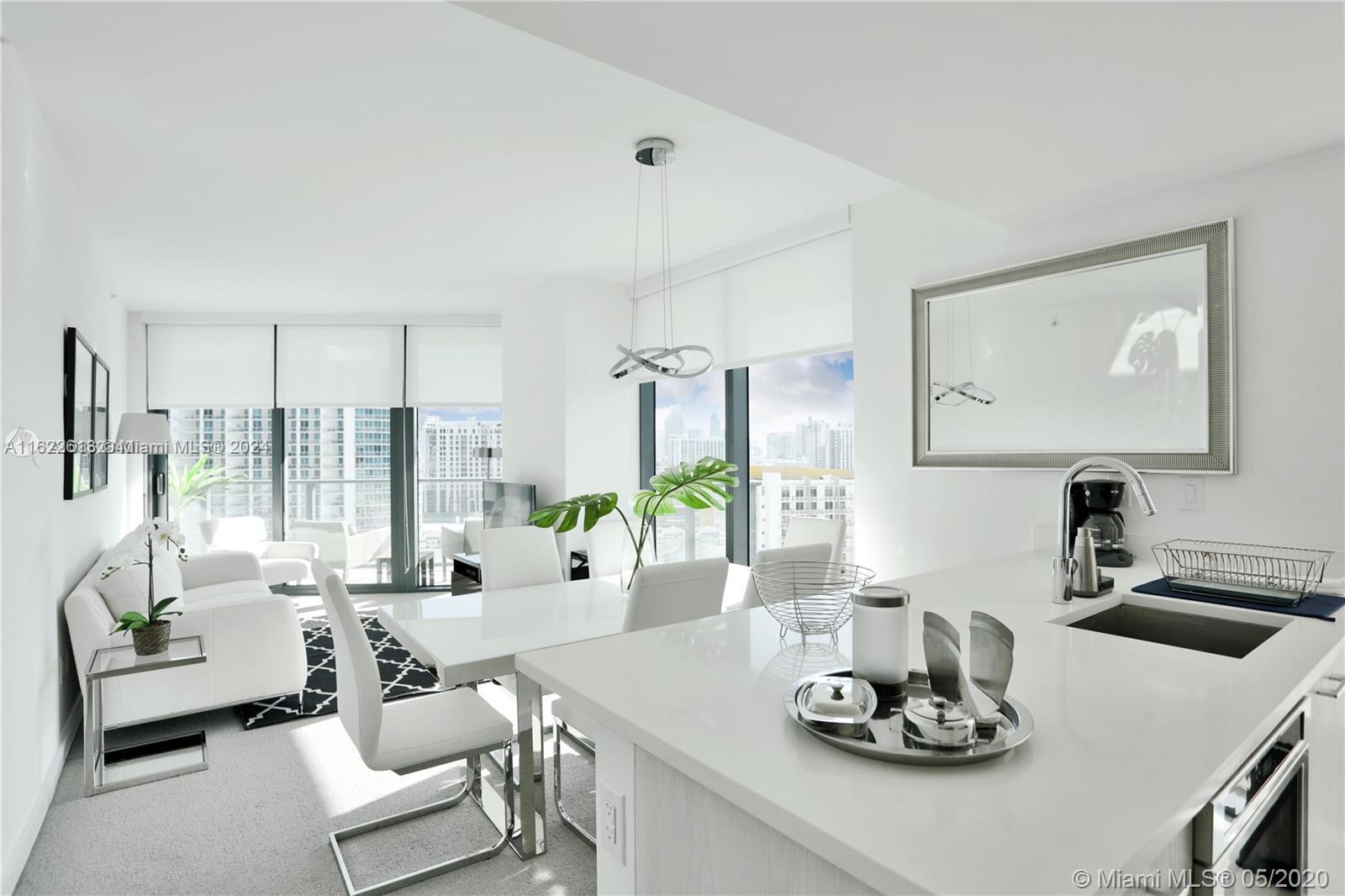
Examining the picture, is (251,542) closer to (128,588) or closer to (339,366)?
(339,366)

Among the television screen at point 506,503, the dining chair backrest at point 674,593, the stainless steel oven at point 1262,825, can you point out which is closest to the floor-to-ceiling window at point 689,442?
the television screen at point 506,503

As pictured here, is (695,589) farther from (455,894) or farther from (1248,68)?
(1248,68)

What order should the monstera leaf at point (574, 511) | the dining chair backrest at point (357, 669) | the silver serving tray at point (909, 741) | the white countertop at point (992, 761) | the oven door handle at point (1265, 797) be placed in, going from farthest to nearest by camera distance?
the monstera leaf at point (574, 511) → the dining chair backrest at point (357, 669) → the oven door handle at point (1265, 797) → the silver serving tray at point (909, 741) → the white countertop at point (992, 761)

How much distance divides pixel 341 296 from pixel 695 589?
480cm

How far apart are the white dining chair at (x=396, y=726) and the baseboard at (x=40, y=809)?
0.87 meters

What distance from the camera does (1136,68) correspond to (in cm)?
158

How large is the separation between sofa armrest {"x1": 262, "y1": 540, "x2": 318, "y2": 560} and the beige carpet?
3.17 m

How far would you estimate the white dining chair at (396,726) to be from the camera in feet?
6.70

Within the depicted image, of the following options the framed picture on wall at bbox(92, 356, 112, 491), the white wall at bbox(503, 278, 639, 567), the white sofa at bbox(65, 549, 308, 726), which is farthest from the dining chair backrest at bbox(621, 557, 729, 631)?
the framed picture on wall at bbox(92, 356, 112, 491)

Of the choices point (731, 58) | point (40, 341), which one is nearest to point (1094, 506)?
point (731, 58)

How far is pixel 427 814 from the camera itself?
2.54 meters

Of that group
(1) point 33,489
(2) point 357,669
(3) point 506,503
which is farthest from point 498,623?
(3) point 506,503

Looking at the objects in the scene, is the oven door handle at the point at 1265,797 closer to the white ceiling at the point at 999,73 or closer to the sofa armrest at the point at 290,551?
the white ceiling at the point at 999,73

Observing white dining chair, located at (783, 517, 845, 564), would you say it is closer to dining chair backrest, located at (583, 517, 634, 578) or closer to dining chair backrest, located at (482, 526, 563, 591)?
dining chair backrest, located at (583, 517, 634, 578)
